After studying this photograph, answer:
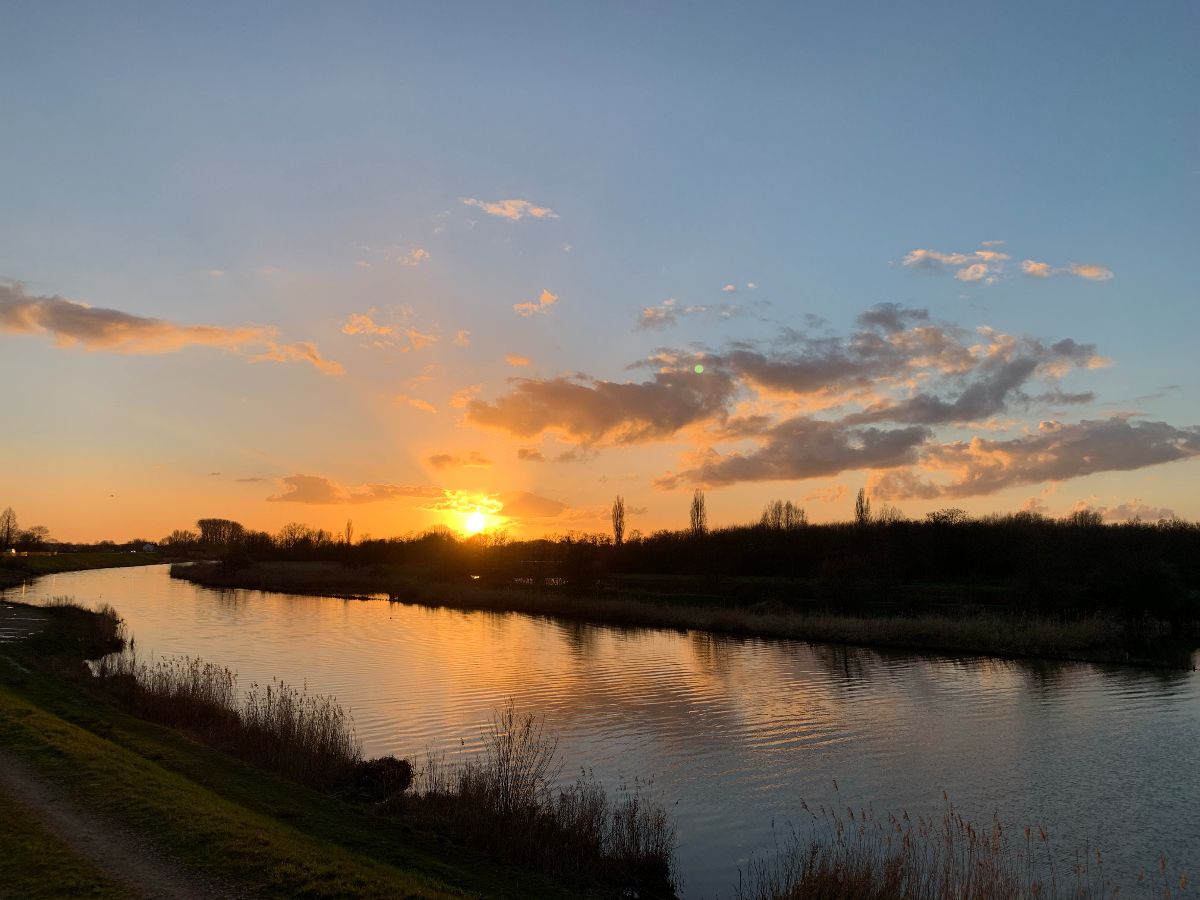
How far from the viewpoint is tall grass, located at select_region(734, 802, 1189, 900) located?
36.4 ft

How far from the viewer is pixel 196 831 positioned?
10.3m

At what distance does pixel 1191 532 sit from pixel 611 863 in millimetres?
101128

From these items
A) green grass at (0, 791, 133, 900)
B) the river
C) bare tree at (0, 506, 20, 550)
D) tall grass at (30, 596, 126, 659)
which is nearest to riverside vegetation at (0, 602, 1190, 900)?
green grass at (0, 791, 133, 900)

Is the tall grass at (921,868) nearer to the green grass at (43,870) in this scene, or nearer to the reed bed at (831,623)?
the green grass at (43,870)

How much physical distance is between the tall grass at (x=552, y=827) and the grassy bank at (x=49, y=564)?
77.6 m

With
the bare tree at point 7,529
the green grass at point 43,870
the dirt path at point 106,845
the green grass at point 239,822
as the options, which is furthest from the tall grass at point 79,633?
the bare tree at point 7,529

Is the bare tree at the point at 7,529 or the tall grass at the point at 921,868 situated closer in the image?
the tall grass at the point at 921,868

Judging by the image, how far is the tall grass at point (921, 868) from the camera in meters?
11.1

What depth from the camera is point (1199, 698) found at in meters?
29.6

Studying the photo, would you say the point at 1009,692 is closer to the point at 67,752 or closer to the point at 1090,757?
the point at 1090,757

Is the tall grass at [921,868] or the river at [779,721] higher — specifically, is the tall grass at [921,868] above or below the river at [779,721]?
above

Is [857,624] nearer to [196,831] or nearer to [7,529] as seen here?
[196,831]

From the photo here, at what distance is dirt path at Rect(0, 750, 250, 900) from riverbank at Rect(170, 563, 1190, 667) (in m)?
42.4

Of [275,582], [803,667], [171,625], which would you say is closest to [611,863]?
[803,667]
